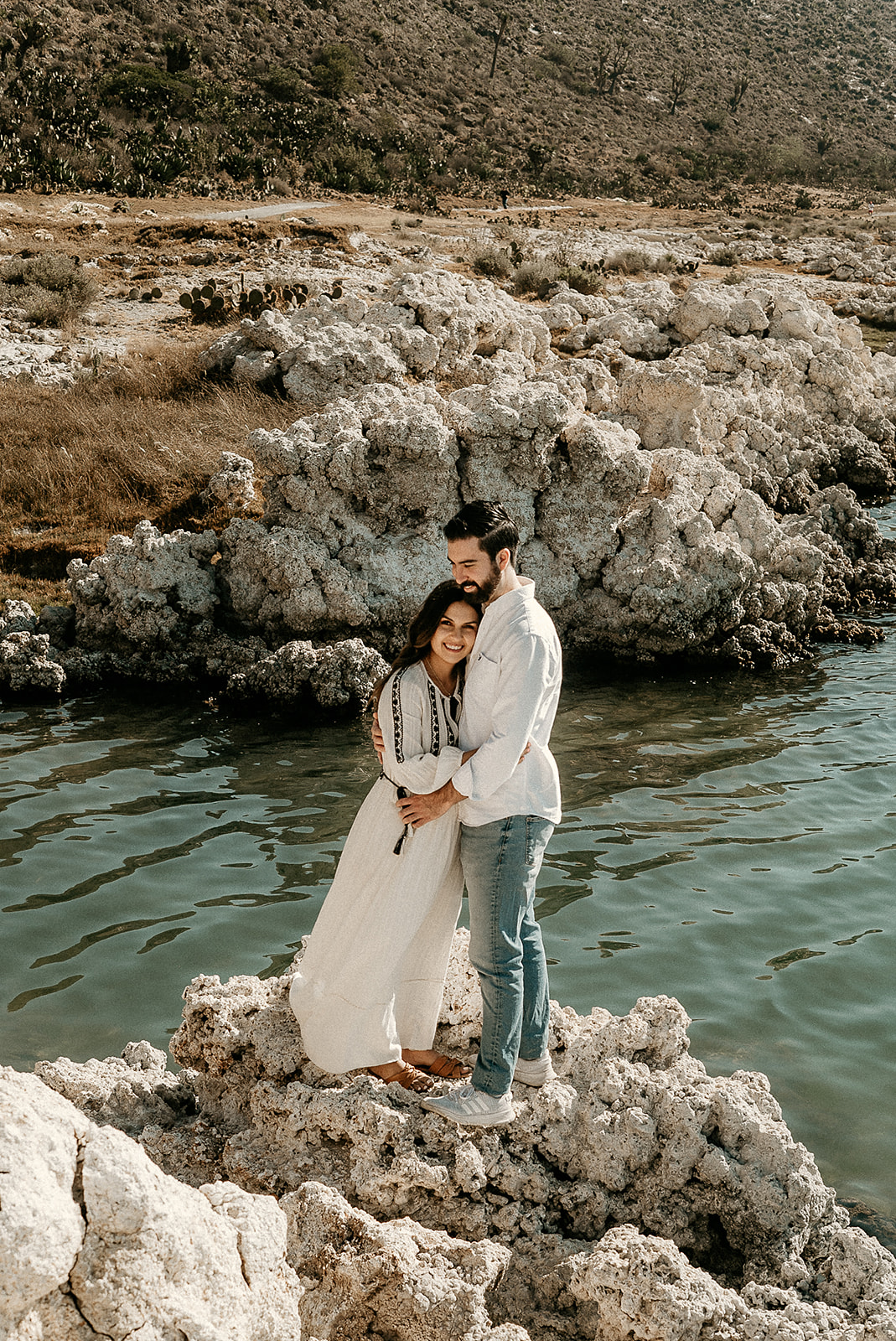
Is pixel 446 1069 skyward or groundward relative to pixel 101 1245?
groundward

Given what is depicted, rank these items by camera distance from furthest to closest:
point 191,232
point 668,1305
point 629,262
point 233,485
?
point 629,262
point 191,232
point 233,485
point 668,1305

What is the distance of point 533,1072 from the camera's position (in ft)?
13.8

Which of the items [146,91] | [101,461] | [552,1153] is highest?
[146,91]

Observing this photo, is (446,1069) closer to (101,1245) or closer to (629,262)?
(101,1245)

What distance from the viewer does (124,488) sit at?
11.9 meters

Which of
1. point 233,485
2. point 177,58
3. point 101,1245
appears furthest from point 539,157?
point 101,1245

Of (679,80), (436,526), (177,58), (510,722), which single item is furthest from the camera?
(679,80)

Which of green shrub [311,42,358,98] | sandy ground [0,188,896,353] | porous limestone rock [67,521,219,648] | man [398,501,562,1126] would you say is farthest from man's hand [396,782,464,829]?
green shrub [311,42,358,98]

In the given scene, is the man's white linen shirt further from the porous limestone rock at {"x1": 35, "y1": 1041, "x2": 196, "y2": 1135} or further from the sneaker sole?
the porous limestone rock at {"x1": 35, "y1": 1041, "x2": 196, "y2": 1135}

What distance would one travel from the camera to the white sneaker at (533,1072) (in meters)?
4.22

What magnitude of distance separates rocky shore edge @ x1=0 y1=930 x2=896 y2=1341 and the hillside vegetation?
31.1 meters

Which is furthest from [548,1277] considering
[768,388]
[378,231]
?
[378,231]

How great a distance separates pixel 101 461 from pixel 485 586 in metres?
9.25

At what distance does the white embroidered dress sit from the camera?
4105mm
